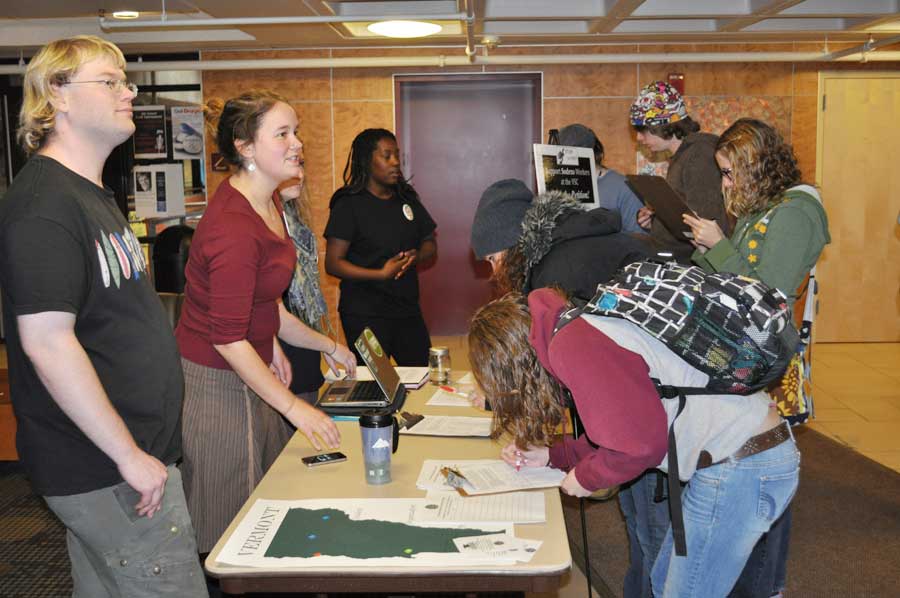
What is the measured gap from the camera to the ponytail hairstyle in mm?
2371

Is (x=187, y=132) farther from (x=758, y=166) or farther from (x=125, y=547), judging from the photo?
(x=125, y=547)

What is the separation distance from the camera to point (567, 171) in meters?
3.29

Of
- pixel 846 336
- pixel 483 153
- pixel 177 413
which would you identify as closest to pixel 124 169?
pixel 483 153

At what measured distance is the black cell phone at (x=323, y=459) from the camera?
7.14 ft

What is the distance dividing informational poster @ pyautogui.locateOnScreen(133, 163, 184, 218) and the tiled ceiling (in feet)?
3.15

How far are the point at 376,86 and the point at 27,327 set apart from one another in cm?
554

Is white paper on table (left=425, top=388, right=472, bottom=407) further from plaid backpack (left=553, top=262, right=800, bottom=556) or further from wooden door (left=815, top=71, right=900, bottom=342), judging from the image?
wooden door (left=815, top=71, right=900, bottom=342)

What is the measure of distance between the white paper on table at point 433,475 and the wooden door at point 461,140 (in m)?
4.98

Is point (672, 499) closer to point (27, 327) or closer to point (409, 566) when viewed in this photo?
point (409, 566)

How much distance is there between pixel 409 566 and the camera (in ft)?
5.18

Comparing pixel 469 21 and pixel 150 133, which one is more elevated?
pixel 469 21

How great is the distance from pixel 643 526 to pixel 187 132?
584 cm

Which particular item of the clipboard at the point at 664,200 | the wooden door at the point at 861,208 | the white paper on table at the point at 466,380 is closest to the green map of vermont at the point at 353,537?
the white paper on table at the point at 466,380

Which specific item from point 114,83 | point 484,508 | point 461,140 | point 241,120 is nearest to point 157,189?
point 461,140
